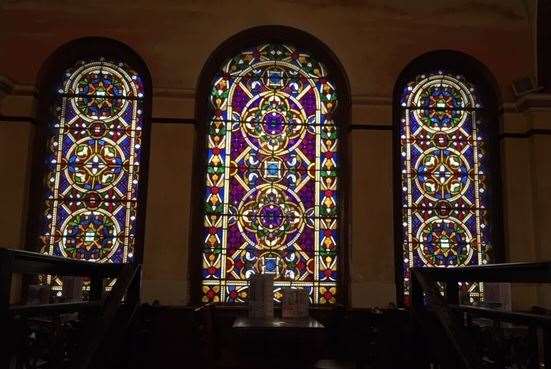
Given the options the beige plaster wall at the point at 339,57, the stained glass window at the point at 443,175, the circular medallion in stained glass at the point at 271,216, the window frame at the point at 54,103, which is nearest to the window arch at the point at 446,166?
the stained glass window at the point at 443,175

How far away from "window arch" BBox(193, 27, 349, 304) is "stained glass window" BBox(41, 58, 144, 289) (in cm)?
79

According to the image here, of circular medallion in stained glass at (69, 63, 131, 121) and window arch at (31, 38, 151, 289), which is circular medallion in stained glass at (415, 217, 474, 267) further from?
circular medallion in stained glass at (69, 63, 131, 121)

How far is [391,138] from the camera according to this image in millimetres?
7156

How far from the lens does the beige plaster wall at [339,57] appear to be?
682 cm

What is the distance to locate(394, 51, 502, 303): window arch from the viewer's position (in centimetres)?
709

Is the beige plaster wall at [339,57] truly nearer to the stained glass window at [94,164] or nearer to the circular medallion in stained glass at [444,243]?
the stained glass window at [94,164]

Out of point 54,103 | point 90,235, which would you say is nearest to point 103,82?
point 54,103

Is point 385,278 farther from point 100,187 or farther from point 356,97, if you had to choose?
point 100,187

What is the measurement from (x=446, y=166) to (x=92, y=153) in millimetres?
3926

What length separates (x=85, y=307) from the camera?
10.3 ft

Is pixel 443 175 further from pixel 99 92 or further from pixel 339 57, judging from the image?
pixel 99 92

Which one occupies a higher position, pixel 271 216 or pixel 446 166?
pixel 446 166

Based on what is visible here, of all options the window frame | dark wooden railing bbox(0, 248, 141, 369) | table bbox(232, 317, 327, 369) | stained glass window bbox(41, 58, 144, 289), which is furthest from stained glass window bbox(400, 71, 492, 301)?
dark wooden railing bbox(0, 248, 141, 369)

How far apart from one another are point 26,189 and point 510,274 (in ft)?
18.1
